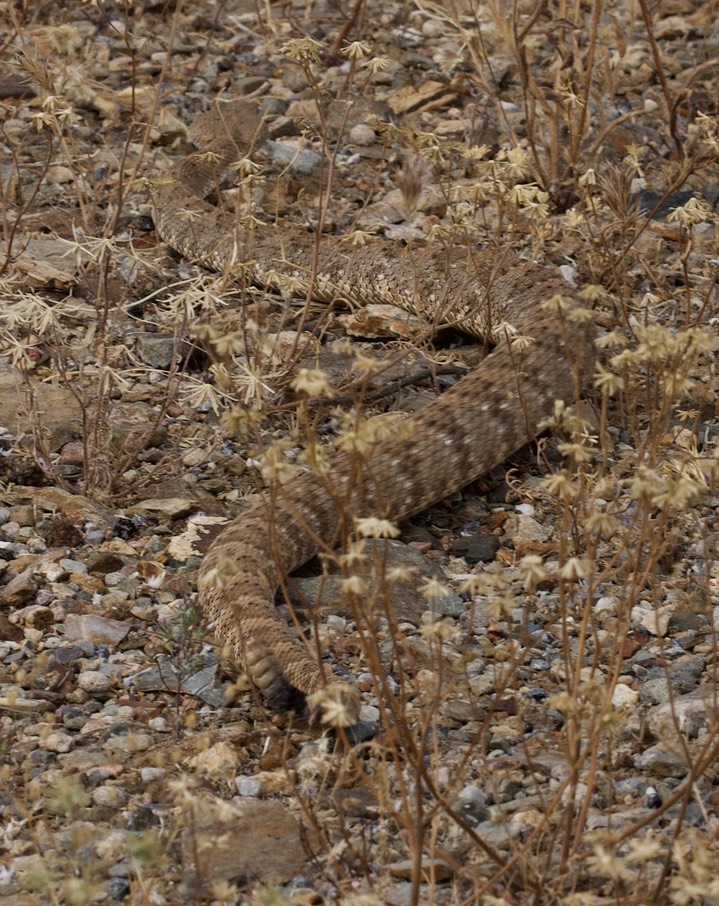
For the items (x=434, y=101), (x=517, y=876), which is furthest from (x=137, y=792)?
(x=434, y=101)

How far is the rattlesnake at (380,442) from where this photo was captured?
4.48m

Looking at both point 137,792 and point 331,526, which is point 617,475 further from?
point 137,792

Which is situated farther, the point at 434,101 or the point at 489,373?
the point at 434,101

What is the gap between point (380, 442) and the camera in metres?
4.02

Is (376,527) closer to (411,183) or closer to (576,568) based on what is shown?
(576,568)

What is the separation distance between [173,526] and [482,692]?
5.20 feet

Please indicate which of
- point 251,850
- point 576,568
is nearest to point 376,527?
point 576,568

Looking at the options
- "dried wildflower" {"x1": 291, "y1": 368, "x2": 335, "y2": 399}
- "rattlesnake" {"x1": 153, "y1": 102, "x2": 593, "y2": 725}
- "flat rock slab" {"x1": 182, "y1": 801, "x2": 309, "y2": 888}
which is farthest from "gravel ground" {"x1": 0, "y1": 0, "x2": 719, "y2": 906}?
"dried wildflower" {"x1": 291, "y1": 368, "x2": 335, "y2": 399}

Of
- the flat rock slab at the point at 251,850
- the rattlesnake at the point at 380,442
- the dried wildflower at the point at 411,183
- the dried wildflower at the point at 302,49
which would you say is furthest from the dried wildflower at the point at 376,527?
the dried wildflower at the point at 411,183

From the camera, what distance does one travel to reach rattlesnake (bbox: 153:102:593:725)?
448 centimetres

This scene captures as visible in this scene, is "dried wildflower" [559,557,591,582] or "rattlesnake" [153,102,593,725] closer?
"dried wildflower" [559,557,591,582]

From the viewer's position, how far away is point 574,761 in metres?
3.46

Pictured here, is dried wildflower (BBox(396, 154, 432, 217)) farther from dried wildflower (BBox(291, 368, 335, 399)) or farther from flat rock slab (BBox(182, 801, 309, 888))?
dried wildflower (BBox(291, 368, 335, 399))

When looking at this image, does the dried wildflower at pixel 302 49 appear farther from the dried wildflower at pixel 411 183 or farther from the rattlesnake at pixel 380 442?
the dried wildflower at pixel 411 183
